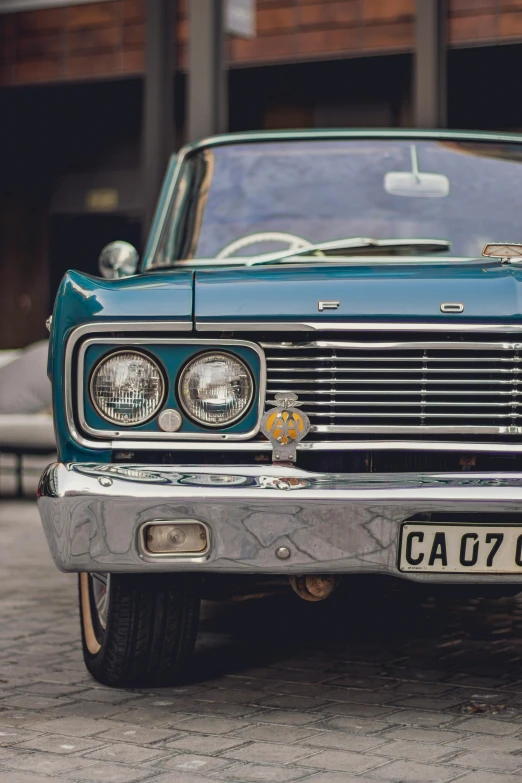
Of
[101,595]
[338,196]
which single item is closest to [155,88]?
[338,196]

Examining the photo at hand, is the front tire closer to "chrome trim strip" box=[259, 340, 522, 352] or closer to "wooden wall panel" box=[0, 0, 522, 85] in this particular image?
"chrome trim strip" box=[259, 340, 522, 352]

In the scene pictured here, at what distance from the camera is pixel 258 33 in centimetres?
1321

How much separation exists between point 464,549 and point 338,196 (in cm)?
194

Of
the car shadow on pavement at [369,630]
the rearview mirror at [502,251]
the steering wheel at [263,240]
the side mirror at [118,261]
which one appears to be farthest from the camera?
the side mirror at [118,261]

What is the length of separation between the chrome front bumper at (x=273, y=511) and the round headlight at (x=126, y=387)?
19 cm

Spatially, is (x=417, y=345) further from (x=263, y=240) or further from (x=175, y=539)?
(x=263, y=240)

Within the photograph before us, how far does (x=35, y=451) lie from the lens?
10.0 meters

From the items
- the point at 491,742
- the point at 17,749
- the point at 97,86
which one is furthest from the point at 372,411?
the point at 97,86

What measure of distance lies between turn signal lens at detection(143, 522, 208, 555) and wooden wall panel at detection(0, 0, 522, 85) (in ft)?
30.0

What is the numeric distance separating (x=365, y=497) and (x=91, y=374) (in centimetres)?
83

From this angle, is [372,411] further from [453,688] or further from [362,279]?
[453,688]

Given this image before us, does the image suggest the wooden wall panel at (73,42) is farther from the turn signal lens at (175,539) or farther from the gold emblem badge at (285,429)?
the turn signal lens at (175,539)

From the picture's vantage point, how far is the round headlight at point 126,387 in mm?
3938

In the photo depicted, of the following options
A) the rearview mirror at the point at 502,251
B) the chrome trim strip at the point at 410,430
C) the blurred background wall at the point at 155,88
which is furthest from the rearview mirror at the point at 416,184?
the blurred background wall at the point at 155,88
